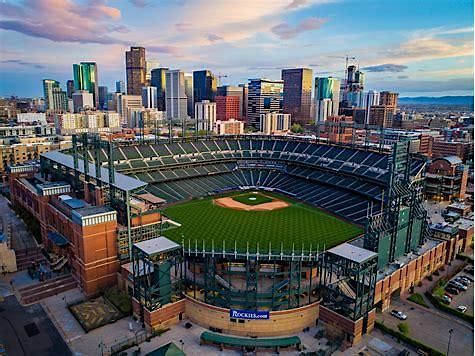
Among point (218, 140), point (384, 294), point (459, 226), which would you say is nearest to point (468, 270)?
point (459, 226)

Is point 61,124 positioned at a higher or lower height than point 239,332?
higher

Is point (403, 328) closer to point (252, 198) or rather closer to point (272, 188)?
point (252, 198)

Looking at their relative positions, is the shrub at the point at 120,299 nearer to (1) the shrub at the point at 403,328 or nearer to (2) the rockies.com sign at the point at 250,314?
(2) the rockies.com sign at the point at 250,314

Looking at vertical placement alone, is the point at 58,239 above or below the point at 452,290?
above

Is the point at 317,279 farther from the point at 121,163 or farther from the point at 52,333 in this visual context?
the point at 121,163

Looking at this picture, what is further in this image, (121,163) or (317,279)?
(121,163)

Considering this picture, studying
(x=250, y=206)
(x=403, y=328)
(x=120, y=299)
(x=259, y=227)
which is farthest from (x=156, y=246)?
(x=250, y=206)

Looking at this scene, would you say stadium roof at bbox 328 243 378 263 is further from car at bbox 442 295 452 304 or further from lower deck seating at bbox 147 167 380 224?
lower deck seating at bbox 147 167 380 224

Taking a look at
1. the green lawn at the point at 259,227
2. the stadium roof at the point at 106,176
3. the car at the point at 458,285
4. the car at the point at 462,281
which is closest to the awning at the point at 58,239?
the stadium roof at the point at 106,176
